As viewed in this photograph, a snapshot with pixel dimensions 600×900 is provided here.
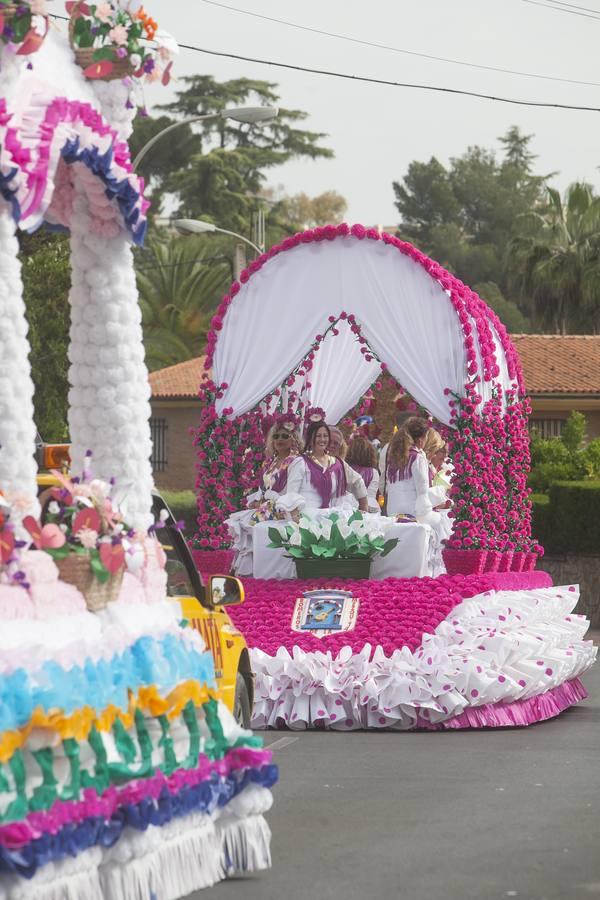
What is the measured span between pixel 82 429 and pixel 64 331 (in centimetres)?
2016

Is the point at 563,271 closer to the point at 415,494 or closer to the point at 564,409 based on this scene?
the point at 564,409

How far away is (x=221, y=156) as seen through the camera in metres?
65.8

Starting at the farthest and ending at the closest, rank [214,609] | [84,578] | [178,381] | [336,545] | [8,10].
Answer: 1. [178,381]
2. [336,545]
3. [214,609]
4. [84,578]
5. [8,10]

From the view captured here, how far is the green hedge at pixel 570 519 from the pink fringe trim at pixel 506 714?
1318 cm

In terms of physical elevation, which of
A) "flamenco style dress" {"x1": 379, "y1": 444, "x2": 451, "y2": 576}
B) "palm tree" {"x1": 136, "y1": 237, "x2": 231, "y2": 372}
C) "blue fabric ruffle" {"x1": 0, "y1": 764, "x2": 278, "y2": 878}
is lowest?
"blue fabric ruffle" {"x1": 0, "y1": 764, "x2": 278, "y2": 878}

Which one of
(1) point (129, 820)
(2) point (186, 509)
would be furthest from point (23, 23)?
(2) point (186, 509)

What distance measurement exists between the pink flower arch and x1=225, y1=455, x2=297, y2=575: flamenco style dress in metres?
0.13

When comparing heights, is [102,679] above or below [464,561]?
above

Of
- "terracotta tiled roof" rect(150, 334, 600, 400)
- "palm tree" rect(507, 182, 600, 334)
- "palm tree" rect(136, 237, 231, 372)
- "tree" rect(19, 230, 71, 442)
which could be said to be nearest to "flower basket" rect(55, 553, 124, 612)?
"tree" rect(19, 230, 71, 442)

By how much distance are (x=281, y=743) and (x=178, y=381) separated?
41167mm

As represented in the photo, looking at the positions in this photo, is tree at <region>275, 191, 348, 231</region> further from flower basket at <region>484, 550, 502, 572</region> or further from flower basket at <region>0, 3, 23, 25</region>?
flower basket at <region>0, 3, 23, 25</region>

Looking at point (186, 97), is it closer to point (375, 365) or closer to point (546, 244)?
point (546, 244)

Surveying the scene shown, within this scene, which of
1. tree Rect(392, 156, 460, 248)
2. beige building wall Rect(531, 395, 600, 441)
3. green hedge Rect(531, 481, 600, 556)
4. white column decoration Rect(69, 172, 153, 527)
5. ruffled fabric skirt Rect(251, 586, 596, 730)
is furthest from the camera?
tree Rect(392, 156, 460, 248)

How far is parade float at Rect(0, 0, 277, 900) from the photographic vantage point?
6668mm
